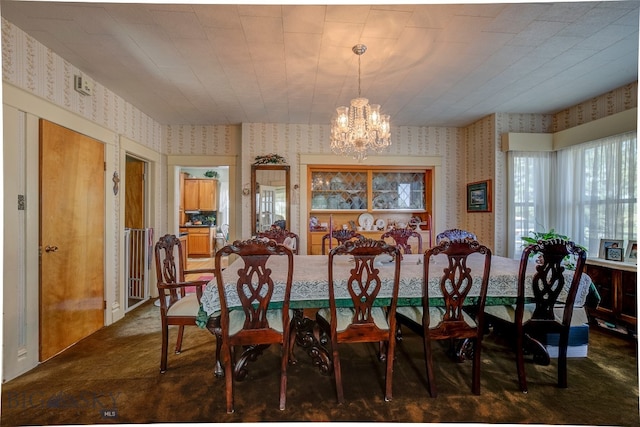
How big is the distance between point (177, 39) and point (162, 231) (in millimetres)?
2957

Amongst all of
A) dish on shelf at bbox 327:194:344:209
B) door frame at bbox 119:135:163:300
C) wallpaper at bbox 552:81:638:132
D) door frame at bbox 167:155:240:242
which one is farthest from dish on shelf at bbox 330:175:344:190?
wallpaper at bbox 552:81:638:132

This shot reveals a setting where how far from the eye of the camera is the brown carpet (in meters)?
1.78

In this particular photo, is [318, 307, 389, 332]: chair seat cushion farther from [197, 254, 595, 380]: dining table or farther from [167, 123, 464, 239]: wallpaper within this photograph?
[167, 123, 464, 239]: wallpaper

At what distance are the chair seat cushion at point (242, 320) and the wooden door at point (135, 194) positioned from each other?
2.97 metres

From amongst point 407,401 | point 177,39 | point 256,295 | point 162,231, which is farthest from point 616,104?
point 162,231

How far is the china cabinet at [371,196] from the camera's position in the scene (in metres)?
4.81

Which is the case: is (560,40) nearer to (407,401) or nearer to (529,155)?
(529,155)

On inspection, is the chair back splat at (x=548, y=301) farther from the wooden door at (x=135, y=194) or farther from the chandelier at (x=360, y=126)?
the wooden door at (x=135, y=194)

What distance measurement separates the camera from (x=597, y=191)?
3408 millimetres

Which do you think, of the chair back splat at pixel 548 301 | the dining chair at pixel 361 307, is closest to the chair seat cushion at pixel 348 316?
the dining chair at pixel 361 307

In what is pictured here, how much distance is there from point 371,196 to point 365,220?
0.40 metres

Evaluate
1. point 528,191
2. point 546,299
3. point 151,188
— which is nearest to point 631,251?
point 528,191

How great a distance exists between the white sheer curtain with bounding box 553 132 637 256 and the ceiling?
649 mm

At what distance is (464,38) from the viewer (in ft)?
7.48
